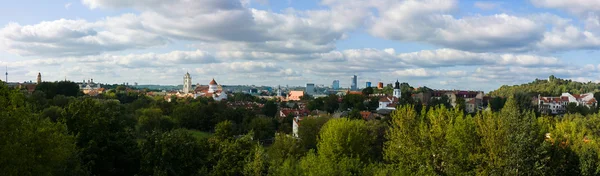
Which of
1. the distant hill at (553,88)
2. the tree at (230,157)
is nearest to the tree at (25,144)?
the tree at (230,157)

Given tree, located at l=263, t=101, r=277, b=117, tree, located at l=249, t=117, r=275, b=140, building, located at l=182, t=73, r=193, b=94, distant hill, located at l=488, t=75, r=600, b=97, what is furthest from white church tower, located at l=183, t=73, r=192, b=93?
tree, located at l=249, t=117, r=275, b=140

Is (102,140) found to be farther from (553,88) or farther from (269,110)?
(553,88)

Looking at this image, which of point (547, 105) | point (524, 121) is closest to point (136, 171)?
point (524, 121)

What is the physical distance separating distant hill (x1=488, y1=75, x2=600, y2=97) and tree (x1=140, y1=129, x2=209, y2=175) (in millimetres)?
126367

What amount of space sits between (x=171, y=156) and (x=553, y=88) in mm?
149163

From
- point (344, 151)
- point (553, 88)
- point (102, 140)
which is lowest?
point (344, 151)

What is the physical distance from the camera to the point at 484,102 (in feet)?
398

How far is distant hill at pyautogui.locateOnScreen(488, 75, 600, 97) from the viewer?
14012cm

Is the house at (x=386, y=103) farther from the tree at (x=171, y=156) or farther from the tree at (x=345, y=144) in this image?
the tree at (x=171, y=156)

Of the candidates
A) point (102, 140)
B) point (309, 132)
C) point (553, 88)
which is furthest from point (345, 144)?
point (553, 88)

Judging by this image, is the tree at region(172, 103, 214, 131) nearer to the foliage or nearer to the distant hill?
the foliage

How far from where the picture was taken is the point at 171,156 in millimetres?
24984

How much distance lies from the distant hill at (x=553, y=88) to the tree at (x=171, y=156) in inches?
4975

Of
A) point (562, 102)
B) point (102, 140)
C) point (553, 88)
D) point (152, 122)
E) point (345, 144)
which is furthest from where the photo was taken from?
point (553, 88)
